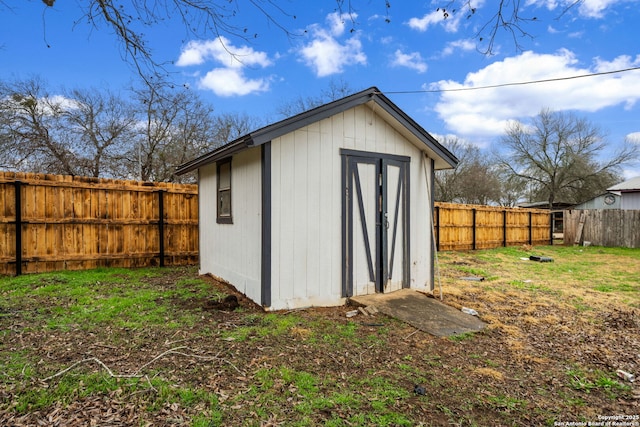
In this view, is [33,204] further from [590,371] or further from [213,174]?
[590,371]

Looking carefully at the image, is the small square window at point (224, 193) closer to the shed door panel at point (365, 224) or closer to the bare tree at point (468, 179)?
the shed door panel at point (365, 224)

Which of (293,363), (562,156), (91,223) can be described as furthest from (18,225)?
(562,156)

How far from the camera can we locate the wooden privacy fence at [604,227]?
1397 centimetres

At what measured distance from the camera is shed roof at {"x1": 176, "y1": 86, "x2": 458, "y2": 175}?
437cm

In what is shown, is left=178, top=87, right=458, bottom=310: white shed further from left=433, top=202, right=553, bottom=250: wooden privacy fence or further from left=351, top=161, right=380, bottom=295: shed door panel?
left=433, top=202, right=553, bottom=250: wooden privacy fence

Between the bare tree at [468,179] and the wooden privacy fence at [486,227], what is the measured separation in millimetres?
10808

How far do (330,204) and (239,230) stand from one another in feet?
5.31

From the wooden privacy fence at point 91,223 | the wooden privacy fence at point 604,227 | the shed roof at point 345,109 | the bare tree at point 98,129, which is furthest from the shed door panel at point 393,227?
the bare tree at point 98,129

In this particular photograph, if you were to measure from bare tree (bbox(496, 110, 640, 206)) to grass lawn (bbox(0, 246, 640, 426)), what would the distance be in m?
27.3

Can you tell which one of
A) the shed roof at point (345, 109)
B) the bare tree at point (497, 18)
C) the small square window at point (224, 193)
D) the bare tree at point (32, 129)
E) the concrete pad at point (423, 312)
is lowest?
the concrete pad at point (423, 312)

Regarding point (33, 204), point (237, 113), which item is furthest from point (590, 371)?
point (237, 113)

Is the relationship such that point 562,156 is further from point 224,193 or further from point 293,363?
point 293,363

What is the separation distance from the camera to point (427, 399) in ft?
8.46

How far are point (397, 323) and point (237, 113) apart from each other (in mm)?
18957
